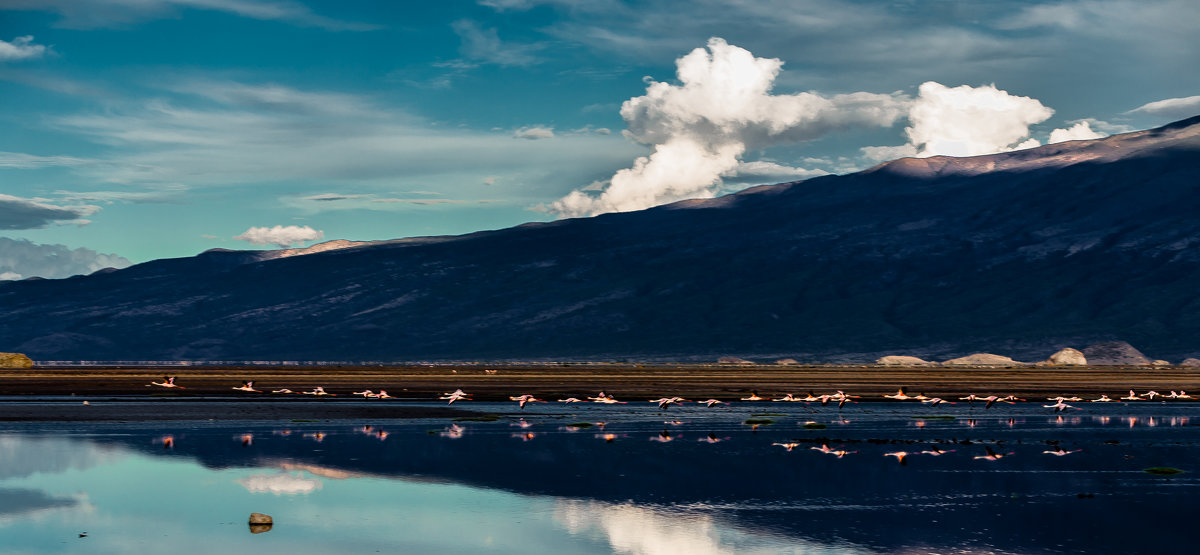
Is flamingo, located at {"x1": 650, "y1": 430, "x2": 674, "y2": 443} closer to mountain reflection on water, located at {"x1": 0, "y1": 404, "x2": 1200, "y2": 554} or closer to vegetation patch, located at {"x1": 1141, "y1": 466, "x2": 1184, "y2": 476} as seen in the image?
mountain reflection on water, located at {"x1": 0, "y1": 404, "x2": 1200, "y2": 554}

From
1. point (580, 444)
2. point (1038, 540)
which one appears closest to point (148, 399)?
point (580, 444)

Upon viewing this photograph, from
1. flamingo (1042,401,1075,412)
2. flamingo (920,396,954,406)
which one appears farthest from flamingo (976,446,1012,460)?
flamingo (920,396,954,406)

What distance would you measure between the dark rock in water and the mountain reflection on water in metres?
0.27

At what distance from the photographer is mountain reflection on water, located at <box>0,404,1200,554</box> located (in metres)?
24.2

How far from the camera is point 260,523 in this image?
25328mm

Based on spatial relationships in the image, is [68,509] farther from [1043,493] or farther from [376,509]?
[1043,493]

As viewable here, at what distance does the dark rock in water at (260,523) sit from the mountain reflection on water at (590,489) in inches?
10.8

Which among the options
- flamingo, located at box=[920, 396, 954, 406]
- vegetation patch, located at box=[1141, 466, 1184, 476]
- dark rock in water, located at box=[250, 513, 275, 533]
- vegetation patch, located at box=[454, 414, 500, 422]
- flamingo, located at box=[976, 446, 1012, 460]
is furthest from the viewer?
flamingo, located at box=[920, 396, 954, 406]

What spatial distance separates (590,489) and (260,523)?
9109mm

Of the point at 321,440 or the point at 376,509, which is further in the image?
the point at 321,440

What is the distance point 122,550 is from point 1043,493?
20.9 metres

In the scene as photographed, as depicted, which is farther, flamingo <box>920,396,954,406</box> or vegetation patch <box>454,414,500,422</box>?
flamingo <box>920,396,954,406</box>

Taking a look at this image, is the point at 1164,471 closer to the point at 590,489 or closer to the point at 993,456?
the point at 993,456

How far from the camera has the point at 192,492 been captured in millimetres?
30594
